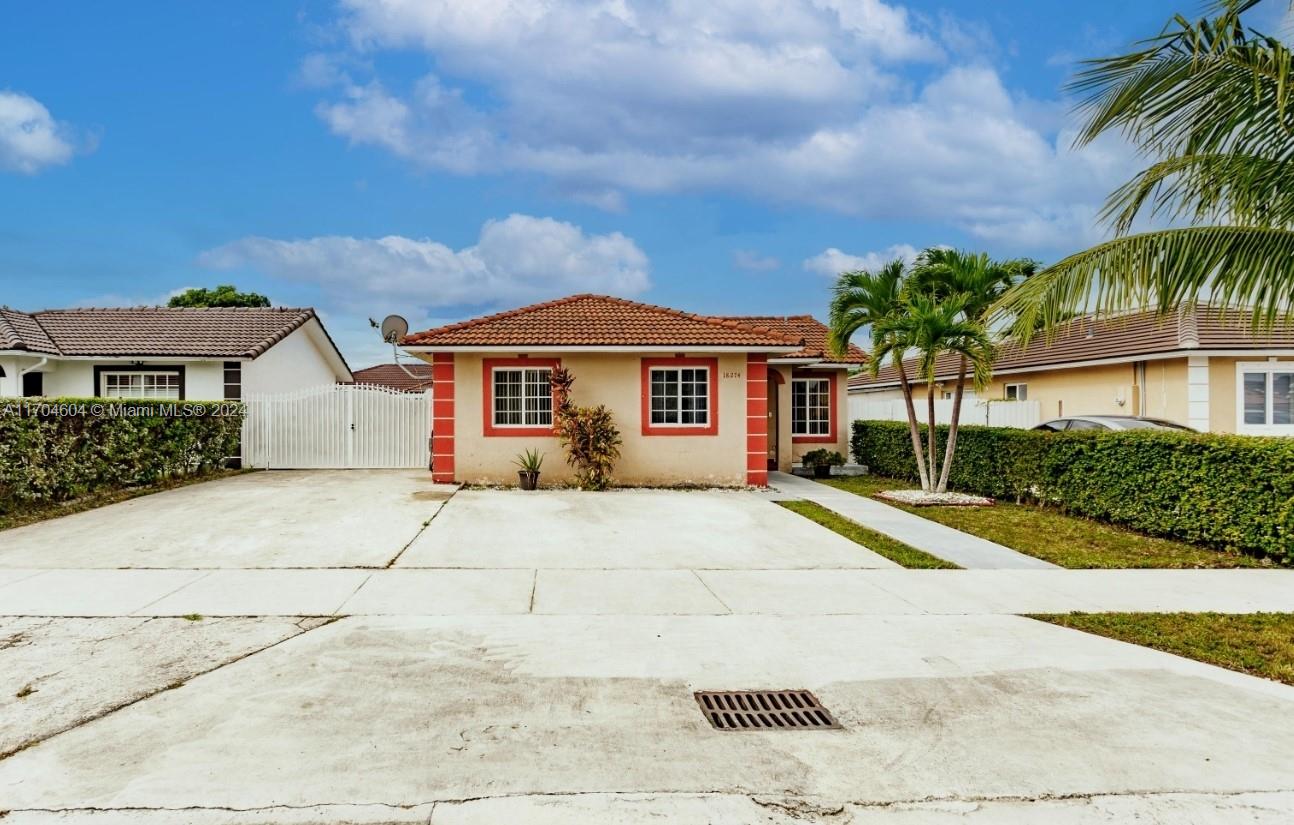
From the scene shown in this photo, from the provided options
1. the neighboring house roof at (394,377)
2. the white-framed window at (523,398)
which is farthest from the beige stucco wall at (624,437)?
the neighboring house roof at (394,377)

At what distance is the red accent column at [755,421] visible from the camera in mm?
15297

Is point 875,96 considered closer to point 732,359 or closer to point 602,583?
point 732,359

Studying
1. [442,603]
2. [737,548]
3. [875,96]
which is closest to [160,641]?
[442,603]

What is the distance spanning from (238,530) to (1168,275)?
11.3 metres

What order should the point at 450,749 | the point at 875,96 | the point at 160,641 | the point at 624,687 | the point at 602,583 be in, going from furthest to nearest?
the point at 875,96 → the point at 602,583 → the point at 160,641 → the point at 624,687 → the point at 450,749

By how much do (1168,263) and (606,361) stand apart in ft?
35.1

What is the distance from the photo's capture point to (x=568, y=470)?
595 inches

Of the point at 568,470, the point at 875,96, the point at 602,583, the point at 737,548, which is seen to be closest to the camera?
the point at 602,583

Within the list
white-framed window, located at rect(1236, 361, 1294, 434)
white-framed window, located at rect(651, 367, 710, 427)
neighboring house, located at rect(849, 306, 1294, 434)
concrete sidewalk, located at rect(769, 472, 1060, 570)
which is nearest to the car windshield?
neighboring house, located at rect(849, 306, 1294, 434)

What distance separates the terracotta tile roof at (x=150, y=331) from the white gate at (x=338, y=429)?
187cm

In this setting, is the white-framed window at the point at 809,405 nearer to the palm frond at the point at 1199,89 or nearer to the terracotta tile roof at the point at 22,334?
the palm frond at the point at 1199,89

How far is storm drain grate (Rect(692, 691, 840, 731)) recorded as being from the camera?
4.09 m

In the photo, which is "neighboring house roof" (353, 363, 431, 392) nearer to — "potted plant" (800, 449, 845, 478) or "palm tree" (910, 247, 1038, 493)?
"potted plant" (800, 449, 845, 478)

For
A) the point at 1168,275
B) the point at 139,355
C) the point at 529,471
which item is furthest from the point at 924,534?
the point at 139,355
